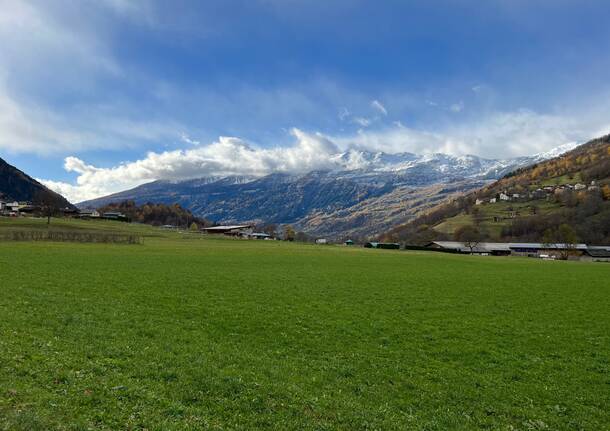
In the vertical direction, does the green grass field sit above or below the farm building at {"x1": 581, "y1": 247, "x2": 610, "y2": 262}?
below

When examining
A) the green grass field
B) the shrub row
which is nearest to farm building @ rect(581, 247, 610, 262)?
the green grass field

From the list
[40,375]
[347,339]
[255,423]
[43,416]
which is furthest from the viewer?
[347,339]

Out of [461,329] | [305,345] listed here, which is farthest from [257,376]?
[461,329]

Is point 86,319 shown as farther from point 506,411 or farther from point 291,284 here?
point 291,284

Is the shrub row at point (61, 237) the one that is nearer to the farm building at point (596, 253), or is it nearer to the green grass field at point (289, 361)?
the green grass field at point (289, 361)

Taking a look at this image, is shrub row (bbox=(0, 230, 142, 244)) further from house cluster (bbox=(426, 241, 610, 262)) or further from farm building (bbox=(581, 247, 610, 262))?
farm building (bbox=(581, 247, 610, 262))

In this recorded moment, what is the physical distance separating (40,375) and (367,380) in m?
12.1

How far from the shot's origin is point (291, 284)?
148 feet

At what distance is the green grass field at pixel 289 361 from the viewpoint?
12.5m

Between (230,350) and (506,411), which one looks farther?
(230,350)

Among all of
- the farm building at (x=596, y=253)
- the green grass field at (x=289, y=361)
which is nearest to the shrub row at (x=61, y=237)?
the green grass field at (x=289, y=361)

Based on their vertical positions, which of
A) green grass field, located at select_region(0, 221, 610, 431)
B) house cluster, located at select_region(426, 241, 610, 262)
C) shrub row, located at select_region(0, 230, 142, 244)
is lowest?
green grass field, located at select_region(0, 221, 610, 431)

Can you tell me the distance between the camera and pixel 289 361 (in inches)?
727

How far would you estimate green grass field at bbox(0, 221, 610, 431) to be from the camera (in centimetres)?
1251
